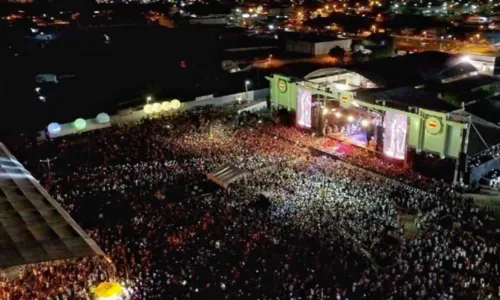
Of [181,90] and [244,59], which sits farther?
[244,59]

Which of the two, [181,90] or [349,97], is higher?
[349,97]

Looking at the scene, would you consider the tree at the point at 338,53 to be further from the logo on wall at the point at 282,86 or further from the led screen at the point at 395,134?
the led screen at the point at 395,134

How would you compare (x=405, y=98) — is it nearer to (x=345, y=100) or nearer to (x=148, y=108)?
(x=345, y=100)

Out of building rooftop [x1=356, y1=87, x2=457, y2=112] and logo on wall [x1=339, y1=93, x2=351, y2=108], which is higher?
building rooftop [x1=356, y1=87, x2=457, y2=112]

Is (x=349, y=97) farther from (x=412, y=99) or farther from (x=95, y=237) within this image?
(x=95, y=237)

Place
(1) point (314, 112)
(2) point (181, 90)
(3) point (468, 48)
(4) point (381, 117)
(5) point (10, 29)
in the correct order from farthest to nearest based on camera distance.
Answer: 1. (5) point (10, 29)
2. (3) point (468, 48)
3. (2) point (181, 90)
4. (1) point (314, 112)
5. (4) point (381, 117)

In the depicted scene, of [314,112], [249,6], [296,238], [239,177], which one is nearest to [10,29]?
[249,6]

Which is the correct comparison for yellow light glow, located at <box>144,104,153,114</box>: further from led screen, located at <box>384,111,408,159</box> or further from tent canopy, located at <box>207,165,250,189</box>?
led screen, located at <box>384,111,408,159</box>

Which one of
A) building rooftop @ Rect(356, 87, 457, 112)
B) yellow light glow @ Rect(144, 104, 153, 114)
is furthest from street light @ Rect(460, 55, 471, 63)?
yellow light glow @ Rect(144, 104, 153, 114)
